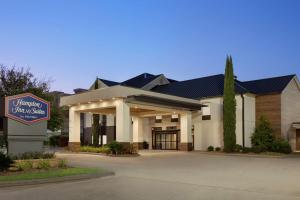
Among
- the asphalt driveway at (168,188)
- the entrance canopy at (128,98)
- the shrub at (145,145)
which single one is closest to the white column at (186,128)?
the entrance canopy at (128,98)

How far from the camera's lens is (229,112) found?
32750mm

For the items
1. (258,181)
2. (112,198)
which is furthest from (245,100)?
(112,198)

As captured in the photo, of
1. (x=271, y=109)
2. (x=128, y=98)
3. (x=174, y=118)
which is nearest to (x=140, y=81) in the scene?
(x=174, y=118)

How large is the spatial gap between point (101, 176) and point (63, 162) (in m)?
2.76

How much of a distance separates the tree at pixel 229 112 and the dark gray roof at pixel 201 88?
3172 millimetres

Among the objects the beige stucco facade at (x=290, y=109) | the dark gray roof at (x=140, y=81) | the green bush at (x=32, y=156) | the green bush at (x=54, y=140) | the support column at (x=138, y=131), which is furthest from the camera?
the green bush at (x=54, y=140)

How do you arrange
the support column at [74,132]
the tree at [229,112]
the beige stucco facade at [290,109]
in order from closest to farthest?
the tree at [229,112] → the support column at [74,132] → the beige stucco facade at [290,109]

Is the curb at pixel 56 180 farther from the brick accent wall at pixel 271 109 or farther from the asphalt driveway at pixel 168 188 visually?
the brick accent wall at pixel 271 109

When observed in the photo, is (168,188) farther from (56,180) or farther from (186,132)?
(186,132)

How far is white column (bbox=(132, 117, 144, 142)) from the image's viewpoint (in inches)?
1574

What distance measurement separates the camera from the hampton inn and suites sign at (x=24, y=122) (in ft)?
53.5

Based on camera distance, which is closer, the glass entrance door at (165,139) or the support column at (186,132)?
the support column at (186,132)

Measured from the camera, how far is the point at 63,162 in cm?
1622

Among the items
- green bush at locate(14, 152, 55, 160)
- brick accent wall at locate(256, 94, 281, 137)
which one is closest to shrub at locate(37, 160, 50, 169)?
green bush at locate(14, 152, 55, 160)
